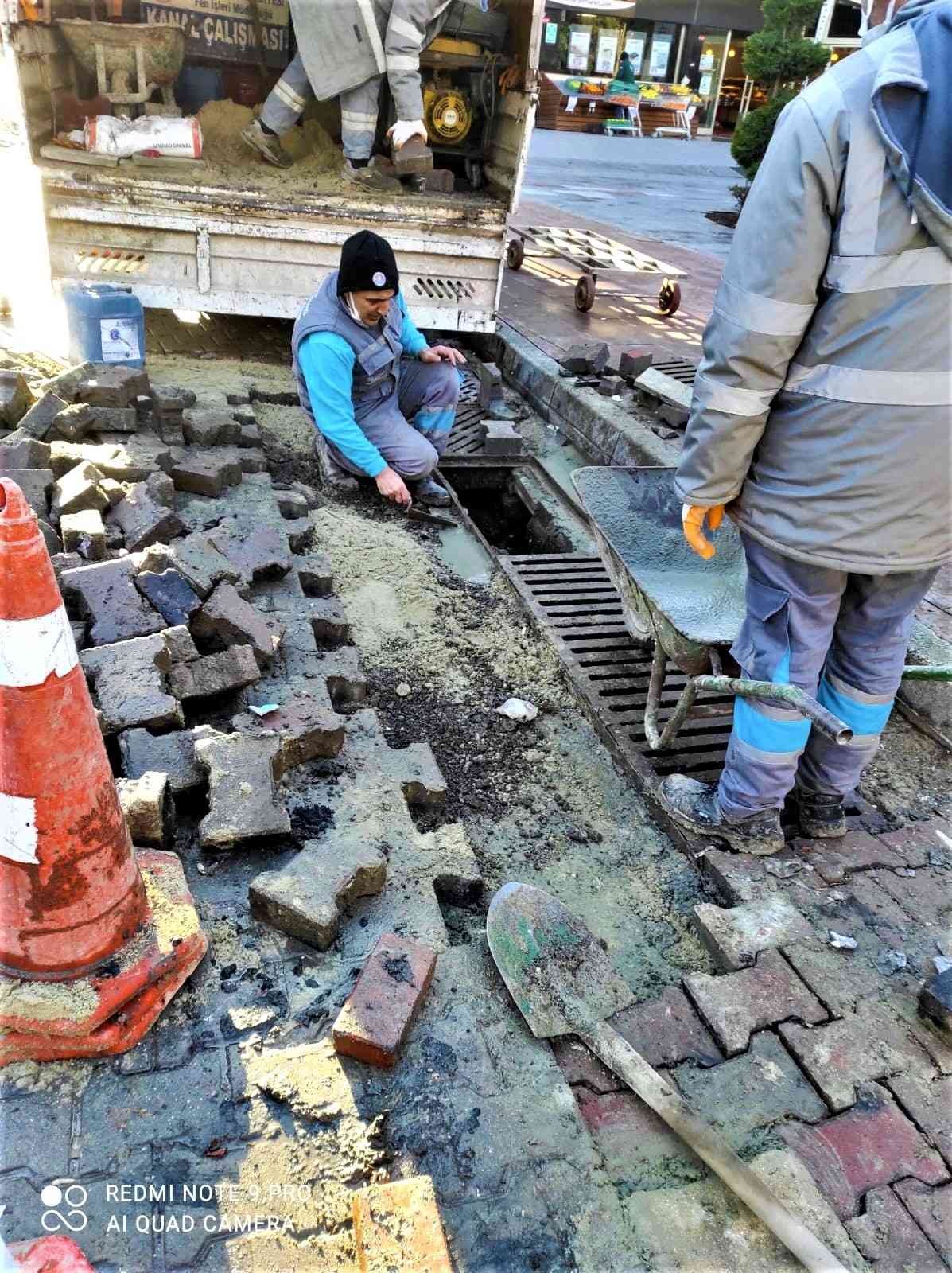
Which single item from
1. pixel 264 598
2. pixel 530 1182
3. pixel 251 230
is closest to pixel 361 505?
pixel 264 598

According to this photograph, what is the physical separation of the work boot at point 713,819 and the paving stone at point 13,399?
371 centimetres

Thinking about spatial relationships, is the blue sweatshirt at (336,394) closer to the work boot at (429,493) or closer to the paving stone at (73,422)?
the work boot at (429,493)

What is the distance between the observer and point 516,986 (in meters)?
2.21

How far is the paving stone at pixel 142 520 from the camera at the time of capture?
3723mm

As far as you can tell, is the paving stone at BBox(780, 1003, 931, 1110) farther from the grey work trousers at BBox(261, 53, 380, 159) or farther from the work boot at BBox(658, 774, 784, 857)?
the grey work trousers at BBox(261, 53, 380, 159)

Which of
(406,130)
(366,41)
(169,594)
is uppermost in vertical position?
(366,41)

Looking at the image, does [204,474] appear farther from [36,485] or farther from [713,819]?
[713,819]

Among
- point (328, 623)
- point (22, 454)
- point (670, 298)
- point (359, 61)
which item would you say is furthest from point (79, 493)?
point (670, 298)

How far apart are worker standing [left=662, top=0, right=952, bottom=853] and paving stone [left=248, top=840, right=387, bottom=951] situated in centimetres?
111

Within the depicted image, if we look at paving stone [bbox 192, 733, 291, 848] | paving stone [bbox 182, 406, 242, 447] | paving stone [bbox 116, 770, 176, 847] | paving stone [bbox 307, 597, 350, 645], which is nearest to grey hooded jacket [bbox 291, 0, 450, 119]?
paving stone [bbox 182, 406, 242, 447]

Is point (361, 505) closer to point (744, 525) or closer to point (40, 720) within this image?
point (744, 525)

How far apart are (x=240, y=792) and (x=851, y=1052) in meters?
1.74

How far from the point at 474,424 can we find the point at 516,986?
438 cm

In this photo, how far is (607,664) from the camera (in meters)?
3.79
